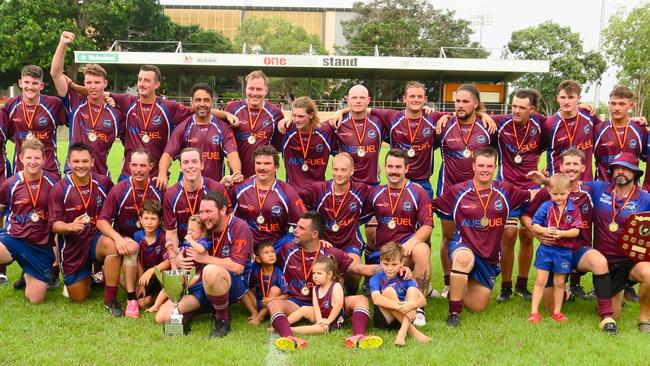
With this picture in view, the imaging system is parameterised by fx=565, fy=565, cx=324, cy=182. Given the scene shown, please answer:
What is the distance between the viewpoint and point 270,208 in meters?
5.09

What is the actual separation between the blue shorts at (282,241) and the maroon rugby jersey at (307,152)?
0.88 meters

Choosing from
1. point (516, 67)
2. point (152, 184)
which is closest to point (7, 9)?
point (516, 67)

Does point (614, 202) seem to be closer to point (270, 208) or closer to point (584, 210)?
point (584, 210)

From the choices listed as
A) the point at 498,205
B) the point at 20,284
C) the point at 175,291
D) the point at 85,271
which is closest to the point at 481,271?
the point at 498,205

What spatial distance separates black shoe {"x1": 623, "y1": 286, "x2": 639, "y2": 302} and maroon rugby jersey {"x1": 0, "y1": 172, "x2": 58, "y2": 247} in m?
5.52

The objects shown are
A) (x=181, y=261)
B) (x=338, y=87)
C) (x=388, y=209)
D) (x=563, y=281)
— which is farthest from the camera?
(x=338, y=87)

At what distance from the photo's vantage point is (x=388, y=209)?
17.0 feet

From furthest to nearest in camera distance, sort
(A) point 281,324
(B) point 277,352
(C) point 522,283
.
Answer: (C) point 522,283
(A) point 281,324
(B) point 277,352

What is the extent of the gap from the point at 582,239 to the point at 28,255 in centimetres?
502

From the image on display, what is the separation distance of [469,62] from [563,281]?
3326cm

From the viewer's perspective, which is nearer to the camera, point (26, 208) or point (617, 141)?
point (26, 208)

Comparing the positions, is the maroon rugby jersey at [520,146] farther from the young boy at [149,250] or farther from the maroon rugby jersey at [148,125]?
the young boy at [149,250]

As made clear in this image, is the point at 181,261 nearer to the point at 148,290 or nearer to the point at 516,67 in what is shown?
the point at 148,290

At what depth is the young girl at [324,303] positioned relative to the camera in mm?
4418
